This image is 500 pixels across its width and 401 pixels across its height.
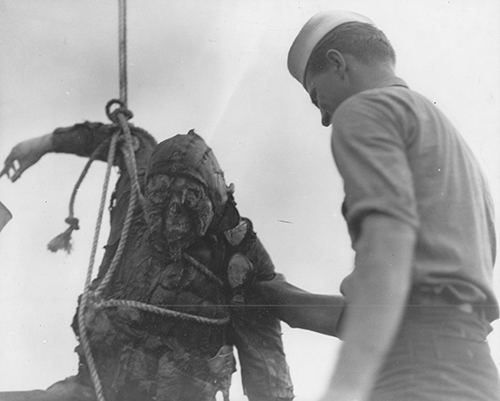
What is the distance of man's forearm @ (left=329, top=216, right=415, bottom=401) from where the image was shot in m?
0.87

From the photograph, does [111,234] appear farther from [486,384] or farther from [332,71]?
[486,384]

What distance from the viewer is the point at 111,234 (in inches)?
49.1

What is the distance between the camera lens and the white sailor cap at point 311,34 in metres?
1.14

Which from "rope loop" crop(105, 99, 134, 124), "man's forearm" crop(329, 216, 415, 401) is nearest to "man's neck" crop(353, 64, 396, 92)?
"man's forearm" crop(329, 216, 415, 401)

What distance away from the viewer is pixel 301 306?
1.20m

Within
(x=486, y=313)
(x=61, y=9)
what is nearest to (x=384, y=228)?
(x=486, y=313)

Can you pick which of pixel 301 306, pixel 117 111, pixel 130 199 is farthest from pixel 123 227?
pixel 301 306

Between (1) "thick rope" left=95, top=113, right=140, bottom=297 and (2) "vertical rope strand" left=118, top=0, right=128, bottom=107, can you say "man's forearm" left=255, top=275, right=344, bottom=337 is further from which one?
(2) "vertical rope strand" left=118, top=0, right=128, bottom=107

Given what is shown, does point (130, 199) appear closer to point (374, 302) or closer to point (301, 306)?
point (301, 306)

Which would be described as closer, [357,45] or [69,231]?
[357,45]

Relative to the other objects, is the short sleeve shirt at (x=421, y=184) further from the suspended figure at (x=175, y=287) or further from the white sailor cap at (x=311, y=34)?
the suspended figure at (x=175, y=287)

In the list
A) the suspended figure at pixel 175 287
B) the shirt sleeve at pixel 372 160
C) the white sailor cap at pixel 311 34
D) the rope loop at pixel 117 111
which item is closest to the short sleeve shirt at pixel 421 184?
the shirt sleeve at pixel 372 160

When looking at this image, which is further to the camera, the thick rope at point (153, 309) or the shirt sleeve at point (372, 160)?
the thick rope at point (153, 309)

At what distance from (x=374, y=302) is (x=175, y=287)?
16.1 inches
